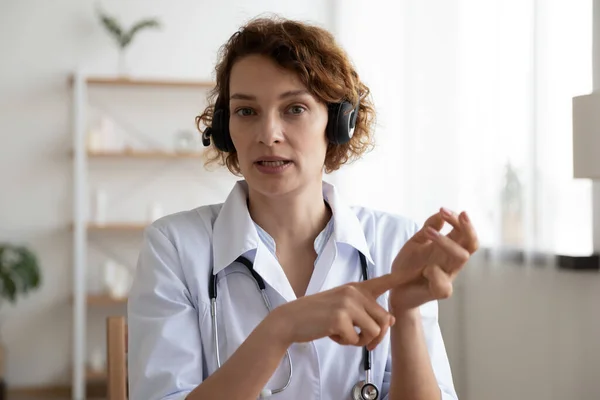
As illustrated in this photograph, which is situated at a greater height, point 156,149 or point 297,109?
point 156,149

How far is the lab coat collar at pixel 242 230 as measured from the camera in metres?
1.53

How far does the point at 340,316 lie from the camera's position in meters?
1.16

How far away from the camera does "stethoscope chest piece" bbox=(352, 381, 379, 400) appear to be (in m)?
1.48

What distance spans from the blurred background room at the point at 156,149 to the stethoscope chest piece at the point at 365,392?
5.98 ft

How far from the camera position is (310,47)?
60.1 inches

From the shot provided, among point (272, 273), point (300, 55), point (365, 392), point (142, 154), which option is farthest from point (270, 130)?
point (142, 154)

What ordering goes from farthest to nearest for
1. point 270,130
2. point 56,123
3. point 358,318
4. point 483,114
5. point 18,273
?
point 56,123 < point 18,273 < point 483,114 < point 270,130 < point 358,318

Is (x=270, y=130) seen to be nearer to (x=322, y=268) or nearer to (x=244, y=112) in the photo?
(x=244, y=112)

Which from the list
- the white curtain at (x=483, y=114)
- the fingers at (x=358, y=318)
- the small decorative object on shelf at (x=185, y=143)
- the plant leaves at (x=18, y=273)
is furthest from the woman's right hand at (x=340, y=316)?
the small decorative object on shelf at (x=185, y=143)

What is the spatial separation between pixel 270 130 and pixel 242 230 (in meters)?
0.22

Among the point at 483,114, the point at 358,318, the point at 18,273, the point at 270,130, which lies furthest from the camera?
the point at 18,273

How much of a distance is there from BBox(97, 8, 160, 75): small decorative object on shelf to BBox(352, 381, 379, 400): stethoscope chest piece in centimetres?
364

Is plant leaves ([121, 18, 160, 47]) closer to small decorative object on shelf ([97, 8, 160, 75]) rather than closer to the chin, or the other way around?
small decorative object on shelf ([97, 8, 160, 75])

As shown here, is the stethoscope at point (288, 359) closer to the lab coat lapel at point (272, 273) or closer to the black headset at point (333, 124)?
the lab coat lapel at point (272, 273)
